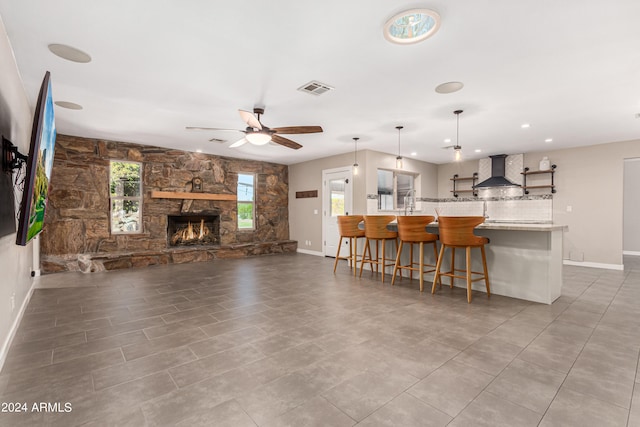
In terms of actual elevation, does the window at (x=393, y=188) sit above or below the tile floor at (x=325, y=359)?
above

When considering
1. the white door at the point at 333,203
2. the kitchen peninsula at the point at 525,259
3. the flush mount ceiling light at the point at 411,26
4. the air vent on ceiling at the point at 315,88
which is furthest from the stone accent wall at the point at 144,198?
the flush mount ceiling light at the point at 411,26

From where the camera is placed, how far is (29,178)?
176 cm

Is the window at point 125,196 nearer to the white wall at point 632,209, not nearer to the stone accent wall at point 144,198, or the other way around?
the stone accent wall at point 144,198

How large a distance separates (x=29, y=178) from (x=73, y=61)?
5.59 feet

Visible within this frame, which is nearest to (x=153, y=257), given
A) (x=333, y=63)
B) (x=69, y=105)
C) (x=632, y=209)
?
(x=69, y=105)

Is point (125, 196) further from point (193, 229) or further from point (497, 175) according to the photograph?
point (497, 175)

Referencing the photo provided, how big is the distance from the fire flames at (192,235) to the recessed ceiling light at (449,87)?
593 centimetres

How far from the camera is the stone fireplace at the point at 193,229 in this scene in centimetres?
682

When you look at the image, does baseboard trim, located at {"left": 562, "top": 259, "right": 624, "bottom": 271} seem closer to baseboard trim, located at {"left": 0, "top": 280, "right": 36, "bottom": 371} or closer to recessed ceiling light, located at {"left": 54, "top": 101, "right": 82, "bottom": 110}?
baseboard trim, located at {"left": 0, "top": 280, "right": 36, "bottom": 371}

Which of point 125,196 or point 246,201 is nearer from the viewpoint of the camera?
point 125,196

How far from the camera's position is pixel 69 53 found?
2.65 m

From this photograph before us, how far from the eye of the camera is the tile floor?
1577mm

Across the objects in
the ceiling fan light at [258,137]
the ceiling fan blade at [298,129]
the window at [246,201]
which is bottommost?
the window at [246,201]

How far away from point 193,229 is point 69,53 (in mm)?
4918
